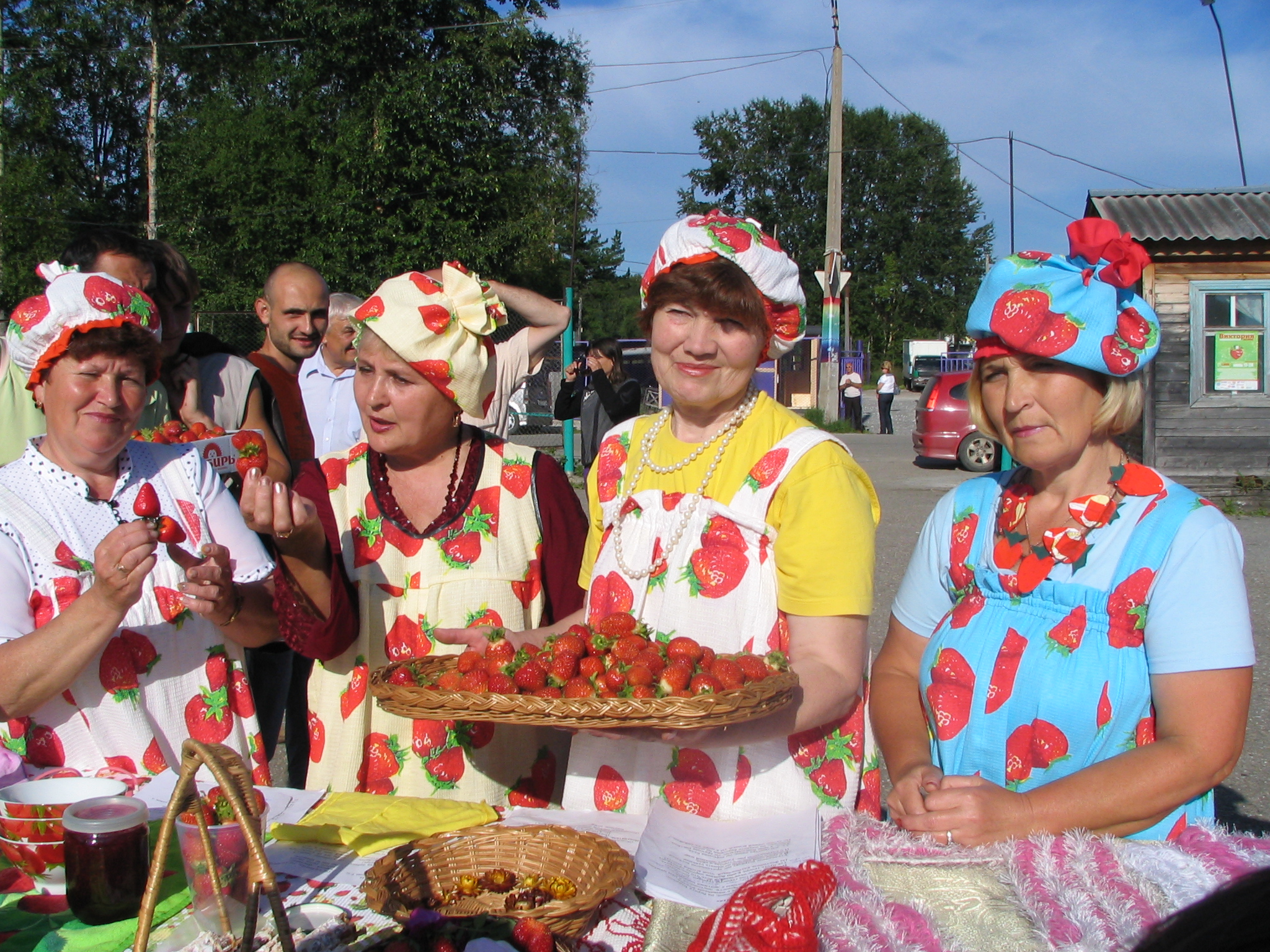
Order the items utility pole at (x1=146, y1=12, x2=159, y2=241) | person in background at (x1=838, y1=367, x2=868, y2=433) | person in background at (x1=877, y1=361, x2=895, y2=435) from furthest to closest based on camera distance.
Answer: utility pole at (x1=146, y1=12, x2=159, y2=241) < person in background at (x1=838, y1=367, x2=868, y2=433) < person in background at (x1=877, y1=361, x2=895, y2=435)

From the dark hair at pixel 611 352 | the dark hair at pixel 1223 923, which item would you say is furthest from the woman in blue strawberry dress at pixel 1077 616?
the dark hair at pixel 611 352

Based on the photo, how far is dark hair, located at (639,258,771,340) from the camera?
233cm

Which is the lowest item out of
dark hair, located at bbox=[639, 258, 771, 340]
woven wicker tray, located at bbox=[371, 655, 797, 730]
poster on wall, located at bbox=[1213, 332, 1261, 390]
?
woven wicker tray, located at bbox=[371, 655, 797, 730]

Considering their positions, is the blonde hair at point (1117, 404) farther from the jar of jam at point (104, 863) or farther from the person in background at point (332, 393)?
the person in background at point (332, 393)

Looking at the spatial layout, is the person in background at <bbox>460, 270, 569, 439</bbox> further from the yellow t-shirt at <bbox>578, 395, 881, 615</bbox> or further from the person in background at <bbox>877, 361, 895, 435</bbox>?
the person in background at <bbox>877, 361, 895, 435</bbox>

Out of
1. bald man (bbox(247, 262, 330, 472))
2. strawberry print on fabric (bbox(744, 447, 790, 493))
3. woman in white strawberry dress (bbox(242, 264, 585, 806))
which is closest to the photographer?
strawberry print on fabric (bbox(744, 447, 790, 493))

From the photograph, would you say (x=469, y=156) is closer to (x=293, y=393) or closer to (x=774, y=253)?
(x=293, y=393)

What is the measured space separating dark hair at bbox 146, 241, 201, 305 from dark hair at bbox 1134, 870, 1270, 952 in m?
3.68

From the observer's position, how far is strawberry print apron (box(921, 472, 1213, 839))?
6.27 ft

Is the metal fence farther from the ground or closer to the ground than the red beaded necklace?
farther from the ground


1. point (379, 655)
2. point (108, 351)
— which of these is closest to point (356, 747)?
point (379, 655)

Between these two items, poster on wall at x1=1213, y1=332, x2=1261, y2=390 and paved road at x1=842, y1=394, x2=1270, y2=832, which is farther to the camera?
poster on wall at x1=1213, y1=332, x2=1261, y2=390

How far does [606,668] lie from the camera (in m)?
2.10

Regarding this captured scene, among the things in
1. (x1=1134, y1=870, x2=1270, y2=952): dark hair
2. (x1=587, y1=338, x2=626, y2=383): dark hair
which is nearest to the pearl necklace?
(x1=1134, y1=870, x2=1270, y2=952): dark hair
